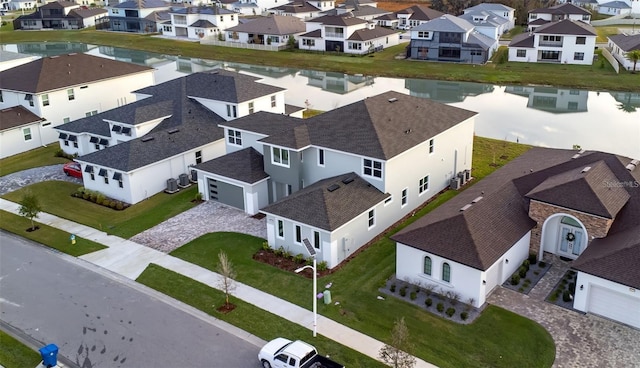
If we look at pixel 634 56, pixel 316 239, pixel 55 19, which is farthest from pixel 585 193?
pixel 55 19

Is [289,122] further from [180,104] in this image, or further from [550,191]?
[550,191]

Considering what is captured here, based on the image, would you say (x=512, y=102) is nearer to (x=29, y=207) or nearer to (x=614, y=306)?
(x=614, y=306)

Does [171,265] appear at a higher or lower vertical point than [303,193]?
lower

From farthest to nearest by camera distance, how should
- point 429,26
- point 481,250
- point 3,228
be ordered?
point 429,26 < point 3,228 < point 481,250

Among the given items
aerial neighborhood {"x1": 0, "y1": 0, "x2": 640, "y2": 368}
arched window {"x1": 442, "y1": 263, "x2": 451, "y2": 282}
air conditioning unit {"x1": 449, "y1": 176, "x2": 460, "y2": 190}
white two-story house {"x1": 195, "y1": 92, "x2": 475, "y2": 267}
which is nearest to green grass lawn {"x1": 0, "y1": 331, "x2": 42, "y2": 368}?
aerial neighborhood {"x1": 0, "y1": 0, "x2": 640, "y2": 368}

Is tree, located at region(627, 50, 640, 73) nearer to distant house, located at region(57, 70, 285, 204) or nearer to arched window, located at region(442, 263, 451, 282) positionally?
distant house, located at region(57, 70, 285, 204)

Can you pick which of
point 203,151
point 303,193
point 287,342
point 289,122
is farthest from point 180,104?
point 287,342
